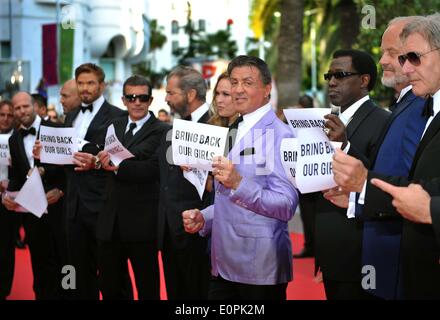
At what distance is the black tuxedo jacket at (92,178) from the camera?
25.5 ft

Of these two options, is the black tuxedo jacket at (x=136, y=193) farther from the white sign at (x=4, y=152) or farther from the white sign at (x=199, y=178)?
the white sign at (x=4, y=152)

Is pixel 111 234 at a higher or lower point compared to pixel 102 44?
lower

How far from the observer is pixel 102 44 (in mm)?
43594

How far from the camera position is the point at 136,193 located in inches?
292

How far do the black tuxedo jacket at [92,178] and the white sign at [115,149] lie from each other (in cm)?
60

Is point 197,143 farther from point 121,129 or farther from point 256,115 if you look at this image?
point 121,129

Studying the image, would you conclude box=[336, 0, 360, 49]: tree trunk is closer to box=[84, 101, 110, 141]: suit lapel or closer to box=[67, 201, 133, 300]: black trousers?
box=[84, 101, 110, 141]: suit lapel

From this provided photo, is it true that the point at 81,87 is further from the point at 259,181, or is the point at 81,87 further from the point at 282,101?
the point at 282,101

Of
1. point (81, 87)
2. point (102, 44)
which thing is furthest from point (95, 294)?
point (102, 44)

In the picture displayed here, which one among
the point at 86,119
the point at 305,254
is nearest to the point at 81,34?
the point at 305,254

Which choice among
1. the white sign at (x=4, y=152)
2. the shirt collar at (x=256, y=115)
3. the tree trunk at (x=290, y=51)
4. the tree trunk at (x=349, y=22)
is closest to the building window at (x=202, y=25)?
the tree trunk at (x=349, y=22)

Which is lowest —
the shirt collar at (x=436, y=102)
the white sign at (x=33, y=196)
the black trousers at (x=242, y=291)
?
the black trousers at (x=242, y=291)

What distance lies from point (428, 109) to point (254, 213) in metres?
1.52
